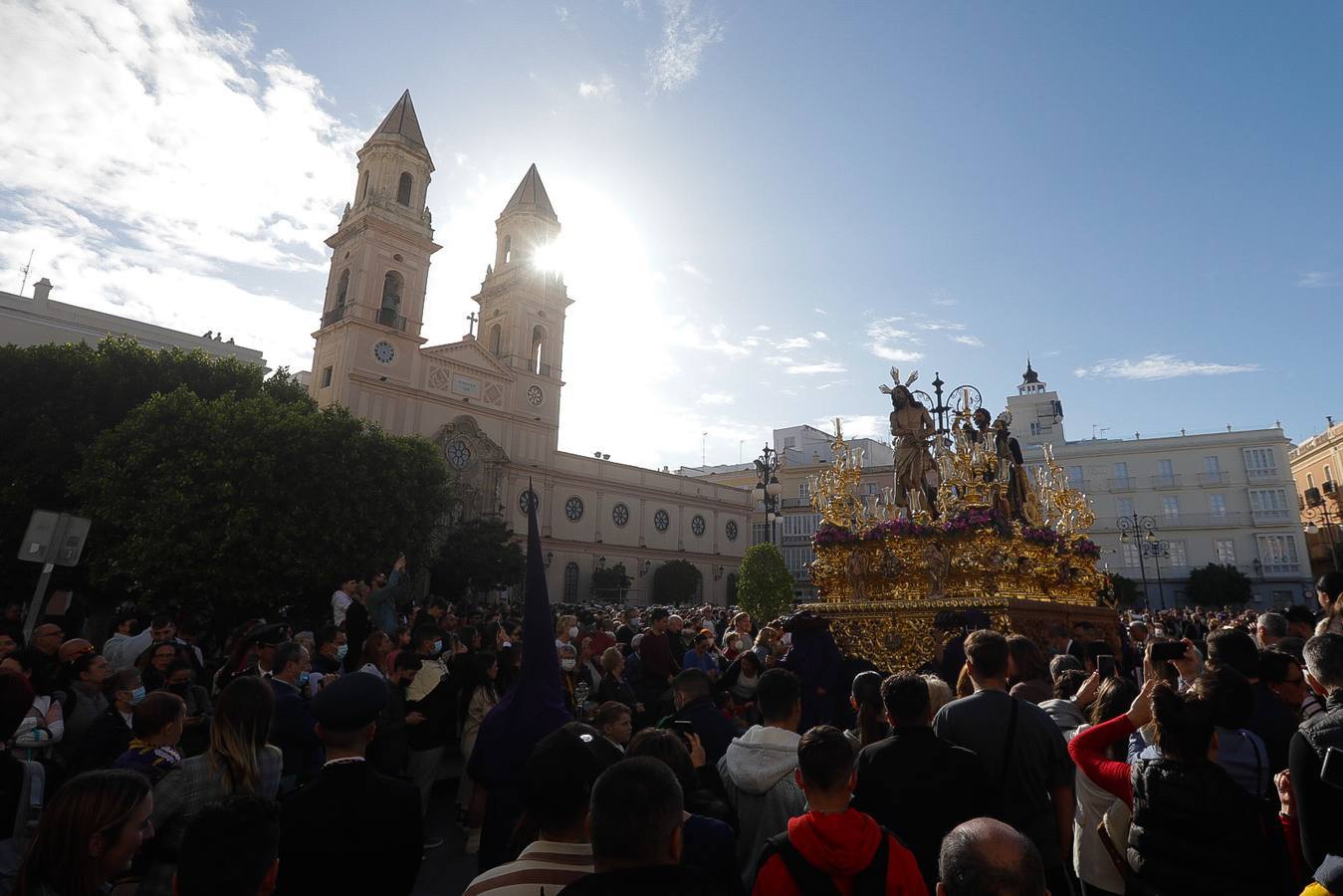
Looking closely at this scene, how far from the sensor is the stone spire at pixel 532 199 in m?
50.4

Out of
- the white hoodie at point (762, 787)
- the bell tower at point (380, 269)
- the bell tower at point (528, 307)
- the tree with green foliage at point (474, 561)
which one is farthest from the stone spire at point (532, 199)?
the white hoodie at point (762, 787)

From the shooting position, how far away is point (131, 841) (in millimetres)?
2648

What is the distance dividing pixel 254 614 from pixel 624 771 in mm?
21601

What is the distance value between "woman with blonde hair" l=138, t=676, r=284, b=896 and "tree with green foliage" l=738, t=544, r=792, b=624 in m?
29.6

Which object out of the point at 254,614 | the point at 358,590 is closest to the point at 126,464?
the point at 254,614

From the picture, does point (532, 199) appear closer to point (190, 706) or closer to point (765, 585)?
point (765, 585)

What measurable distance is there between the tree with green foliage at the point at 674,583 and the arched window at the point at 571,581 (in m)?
6.12

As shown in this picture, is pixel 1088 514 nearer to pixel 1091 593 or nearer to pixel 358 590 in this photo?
pixel 1091 593

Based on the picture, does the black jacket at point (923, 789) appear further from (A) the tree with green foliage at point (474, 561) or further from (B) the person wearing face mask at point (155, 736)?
(A) the tree with green foliage at point (474, 561)

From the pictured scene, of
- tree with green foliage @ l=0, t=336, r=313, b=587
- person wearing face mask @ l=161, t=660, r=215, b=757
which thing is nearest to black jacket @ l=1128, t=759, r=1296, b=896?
person wearing face mask @ l=161, t=660, r=215, b=757

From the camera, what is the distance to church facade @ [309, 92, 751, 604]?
3981cm

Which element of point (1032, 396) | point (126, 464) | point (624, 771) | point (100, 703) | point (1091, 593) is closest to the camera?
point (624, 771)

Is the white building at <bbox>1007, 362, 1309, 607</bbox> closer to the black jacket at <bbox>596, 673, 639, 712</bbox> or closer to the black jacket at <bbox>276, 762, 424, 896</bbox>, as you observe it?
the black jacket at <bbox>596, 673, 639, 712</bbox>

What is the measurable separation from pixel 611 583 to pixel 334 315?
75.0ft
